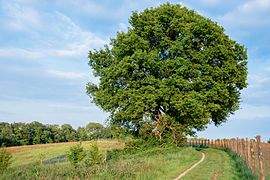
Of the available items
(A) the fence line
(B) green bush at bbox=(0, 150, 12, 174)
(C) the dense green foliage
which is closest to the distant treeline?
(C) the dense green foliage

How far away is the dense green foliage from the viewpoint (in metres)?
32.6

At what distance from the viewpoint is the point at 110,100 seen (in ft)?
114

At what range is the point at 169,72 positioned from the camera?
34000mm

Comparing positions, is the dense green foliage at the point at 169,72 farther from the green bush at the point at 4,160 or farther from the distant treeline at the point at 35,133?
the distant treeline at the point at 35,133

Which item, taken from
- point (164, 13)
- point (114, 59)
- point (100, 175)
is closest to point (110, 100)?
point (114, 59)

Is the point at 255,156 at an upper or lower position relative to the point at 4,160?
upper

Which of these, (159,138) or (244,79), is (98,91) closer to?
(159,138)

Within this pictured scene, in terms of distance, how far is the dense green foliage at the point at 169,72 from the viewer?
1282 inches

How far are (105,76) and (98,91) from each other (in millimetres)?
2351

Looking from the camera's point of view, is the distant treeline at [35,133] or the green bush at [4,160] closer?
the green bush at [4,160]

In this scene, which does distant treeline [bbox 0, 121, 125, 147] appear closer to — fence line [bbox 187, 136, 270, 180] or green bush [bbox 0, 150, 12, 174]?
green bush [bbox 0, 150, 12, 174]

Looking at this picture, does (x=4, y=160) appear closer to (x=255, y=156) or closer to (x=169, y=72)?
(x=169, y=72)

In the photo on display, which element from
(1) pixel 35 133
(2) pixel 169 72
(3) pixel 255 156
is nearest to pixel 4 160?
(2) pixel 169 72

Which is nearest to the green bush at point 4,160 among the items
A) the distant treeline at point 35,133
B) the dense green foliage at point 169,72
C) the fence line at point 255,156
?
the dense green foliage at point 169,72
